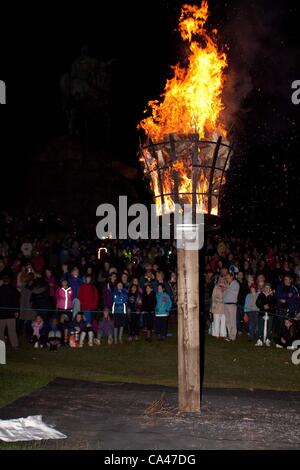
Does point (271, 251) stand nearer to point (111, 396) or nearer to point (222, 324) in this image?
point (222, 324)

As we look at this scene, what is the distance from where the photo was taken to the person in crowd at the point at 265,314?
15.0 m

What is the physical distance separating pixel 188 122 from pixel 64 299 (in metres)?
7.63

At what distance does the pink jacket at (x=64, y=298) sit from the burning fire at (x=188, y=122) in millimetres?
7162

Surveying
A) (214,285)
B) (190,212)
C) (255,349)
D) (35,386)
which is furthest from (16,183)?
(190,212)

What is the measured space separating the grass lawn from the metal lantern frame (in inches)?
167

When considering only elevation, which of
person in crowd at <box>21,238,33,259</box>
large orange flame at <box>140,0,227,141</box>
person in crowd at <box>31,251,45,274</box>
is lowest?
person in crowd at <box>31,251,45,274</box>

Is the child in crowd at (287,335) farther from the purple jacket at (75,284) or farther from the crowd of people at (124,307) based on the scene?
the purple jacket at (75,284)

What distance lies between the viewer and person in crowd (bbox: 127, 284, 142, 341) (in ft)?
50.7

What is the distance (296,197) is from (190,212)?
76.6 ft

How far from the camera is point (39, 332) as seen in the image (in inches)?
579

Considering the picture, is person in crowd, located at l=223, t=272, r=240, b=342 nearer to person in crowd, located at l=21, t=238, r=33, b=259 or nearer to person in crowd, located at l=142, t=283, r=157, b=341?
person in crowd, located at l=142, t=283, r=157, b=341

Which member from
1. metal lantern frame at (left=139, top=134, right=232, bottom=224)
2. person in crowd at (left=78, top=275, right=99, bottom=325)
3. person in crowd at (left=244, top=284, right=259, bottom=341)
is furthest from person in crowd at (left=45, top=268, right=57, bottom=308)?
metal lantern frame at (left=139, top=134, right=232, bottom=224)

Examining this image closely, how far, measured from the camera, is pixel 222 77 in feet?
30.6

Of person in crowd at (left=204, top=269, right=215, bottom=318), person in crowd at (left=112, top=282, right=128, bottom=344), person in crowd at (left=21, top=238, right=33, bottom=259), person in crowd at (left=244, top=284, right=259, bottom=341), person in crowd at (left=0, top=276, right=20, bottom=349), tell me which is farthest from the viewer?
person in crowd at (left=21, top=238, right=33, bottom=259)
